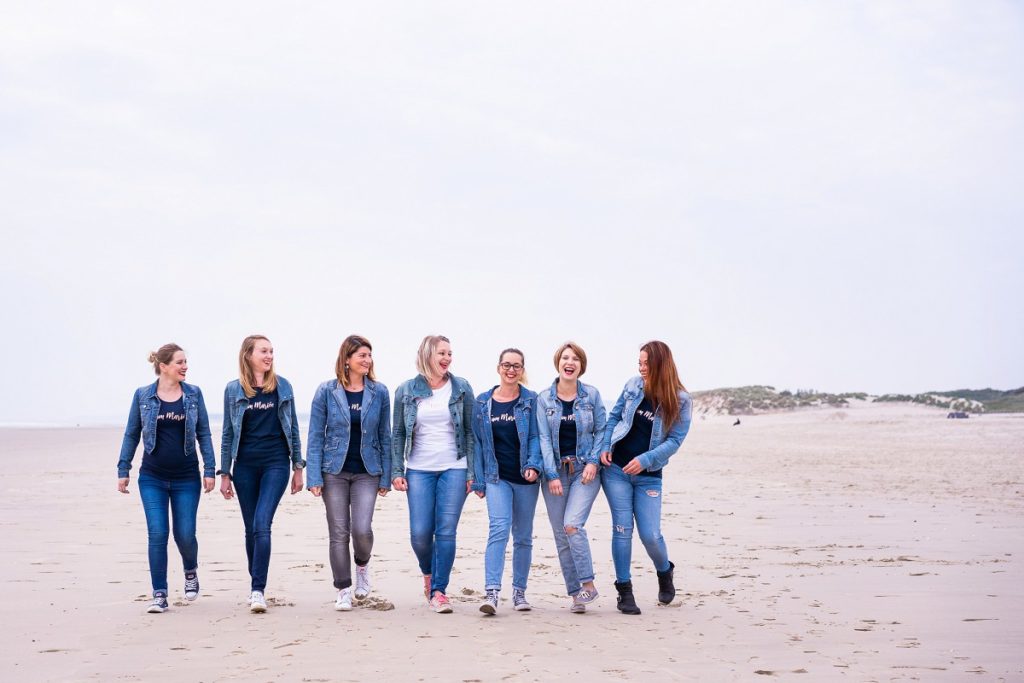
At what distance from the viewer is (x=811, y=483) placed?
16.0m

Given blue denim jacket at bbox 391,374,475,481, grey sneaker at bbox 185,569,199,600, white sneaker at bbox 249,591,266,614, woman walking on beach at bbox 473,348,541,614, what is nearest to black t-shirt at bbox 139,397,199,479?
grey sneaker at bbox 185,569,199,600

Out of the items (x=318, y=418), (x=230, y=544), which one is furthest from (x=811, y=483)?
(x=318, y=418)

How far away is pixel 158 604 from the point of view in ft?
21.9

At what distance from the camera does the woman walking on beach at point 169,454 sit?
22.7 ft

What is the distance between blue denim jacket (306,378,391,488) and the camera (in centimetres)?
698

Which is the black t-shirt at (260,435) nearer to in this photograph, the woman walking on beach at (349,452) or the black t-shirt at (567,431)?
the woman walking on beach at (349,452)

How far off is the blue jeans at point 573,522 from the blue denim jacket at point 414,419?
0.65m

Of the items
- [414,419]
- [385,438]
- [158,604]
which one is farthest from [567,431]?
[158,604]

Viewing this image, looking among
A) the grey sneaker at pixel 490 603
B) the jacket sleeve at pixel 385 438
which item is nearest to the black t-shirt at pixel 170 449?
the jacket sleeve at pixel 385 438

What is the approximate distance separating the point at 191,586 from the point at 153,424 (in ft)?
3.97

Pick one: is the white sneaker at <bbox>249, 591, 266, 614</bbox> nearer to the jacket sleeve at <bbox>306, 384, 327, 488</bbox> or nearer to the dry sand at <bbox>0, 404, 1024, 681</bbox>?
the dry sand at <bbox>0, 404, 1024, 681</bbox>

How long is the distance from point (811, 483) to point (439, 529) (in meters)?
10.6

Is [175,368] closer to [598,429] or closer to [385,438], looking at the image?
[385,438]

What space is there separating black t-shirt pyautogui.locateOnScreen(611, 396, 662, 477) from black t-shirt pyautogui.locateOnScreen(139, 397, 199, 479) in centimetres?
303
